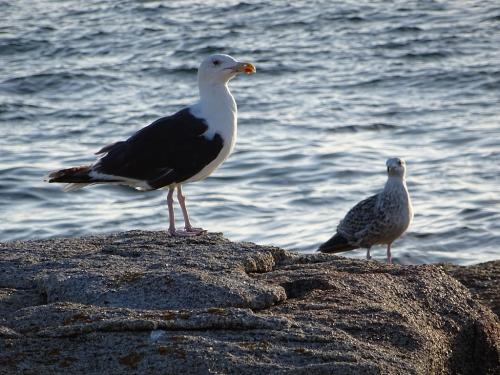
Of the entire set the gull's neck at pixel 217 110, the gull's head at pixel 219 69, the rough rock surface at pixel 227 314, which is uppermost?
the gull's head at pixel 219 69

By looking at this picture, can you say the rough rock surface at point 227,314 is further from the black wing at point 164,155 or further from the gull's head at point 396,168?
the gull's head at point 396,168

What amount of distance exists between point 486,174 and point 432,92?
347cm

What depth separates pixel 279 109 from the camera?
584 inches

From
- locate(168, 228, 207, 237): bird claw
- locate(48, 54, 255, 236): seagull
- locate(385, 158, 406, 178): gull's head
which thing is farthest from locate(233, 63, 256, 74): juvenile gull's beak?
locate(385, 158, 406, 178): gull's head

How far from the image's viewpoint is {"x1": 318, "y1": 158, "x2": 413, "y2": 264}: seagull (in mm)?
9133

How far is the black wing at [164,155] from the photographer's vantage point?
6930 mm

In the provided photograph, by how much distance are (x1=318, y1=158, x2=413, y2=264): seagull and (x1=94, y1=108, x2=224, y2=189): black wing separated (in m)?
2.55

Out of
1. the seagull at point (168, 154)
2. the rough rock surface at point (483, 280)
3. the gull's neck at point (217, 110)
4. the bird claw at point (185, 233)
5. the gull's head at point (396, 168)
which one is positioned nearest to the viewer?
the rough rock surface at point (483, 280)

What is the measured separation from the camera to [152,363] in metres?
4.05

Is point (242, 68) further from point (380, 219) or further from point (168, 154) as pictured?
point (380, 219)

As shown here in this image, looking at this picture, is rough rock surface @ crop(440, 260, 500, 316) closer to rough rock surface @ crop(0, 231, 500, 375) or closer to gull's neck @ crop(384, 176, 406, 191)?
rough rock surface @ crop(0, 231, 500, 375)

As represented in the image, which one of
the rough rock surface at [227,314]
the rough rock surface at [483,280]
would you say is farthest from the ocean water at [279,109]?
the rough rock surface at [227,314]

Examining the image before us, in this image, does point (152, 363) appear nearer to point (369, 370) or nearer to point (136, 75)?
point (369, 370)

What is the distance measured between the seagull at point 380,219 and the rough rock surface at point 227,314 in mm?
3475
